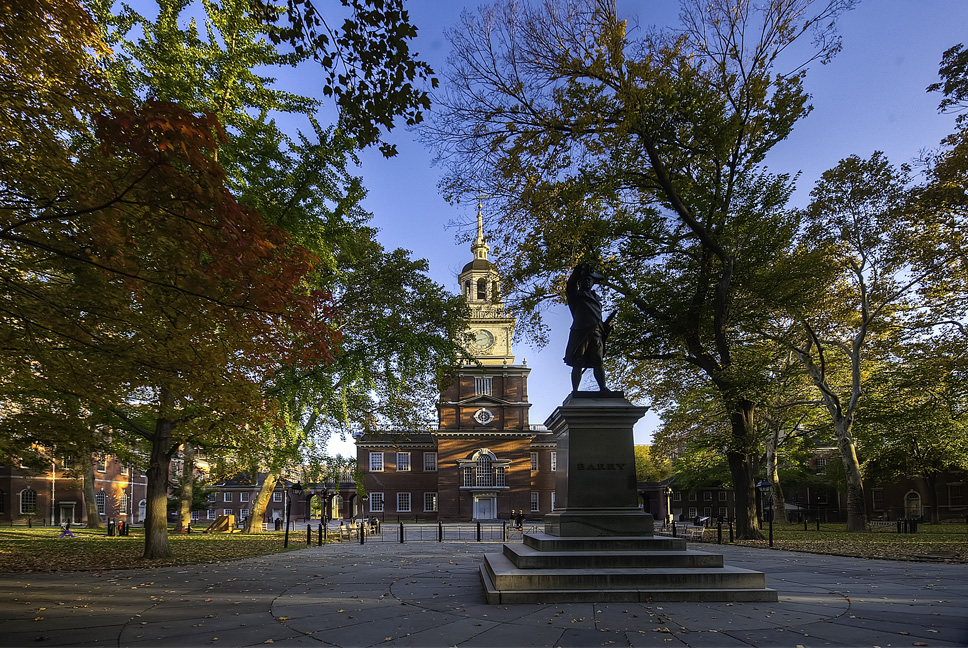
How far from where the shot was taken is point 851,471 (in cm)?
2792

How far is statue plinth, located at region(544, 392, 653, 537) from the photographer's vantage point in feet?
32.3

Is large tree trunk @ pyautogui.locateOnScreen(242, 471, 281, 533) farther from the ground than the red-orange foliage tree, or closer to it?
closer to it

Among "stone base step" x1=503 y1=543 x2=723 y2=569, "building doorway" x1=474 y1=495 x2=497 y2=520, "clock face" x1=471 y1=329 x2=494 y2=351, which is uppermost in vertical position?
"clock face" x1=471 y1=329 x2=494 y2=351

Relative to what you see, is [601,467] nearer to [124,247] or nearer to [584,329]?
[584,329]

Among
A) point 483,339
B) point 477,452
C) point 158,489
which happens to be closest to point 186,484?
point 158,489

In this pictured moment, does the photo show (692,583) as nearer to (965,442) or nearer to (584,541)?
(584,541)

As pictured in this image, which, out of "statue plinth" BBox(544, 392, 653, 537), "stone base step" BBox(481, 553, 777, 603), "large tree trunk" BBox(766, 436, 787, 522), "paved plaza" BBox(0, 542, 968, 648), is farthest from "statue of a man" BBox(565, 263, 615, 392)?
"large tree trunk" BBox(766, 436, 787, 522)

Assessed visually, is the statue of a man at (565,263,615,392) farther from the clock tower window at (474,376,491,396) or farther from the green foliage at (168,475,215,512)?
the clock tower window at (474,376,491,396)

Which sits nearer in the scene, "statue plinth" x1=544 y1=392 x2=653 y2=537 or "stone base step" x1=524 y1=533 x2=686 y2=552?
"stone base step" x1=524 y1=533 x2=686 y2=552

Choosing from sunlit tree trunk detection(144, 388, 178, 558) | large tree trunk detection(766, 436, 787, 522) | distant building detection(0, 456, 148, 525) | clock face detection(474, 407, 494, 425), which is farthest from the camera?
clock face detection(474, 407, 494, 425)

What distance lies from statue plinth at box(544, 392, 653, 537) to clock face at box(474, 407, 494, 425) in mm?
48339

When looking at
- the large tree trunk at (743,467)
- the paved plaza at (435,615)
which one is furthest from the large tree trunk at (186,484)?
the large tree trunk at (743,467)

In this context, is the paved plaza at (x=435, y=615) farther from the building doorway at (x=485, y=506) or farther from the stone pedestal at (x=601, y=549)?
the building doorway at (x=485, y=506)

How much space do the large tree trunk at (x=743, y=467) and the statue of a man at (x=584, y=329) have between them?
10438 millimetres
